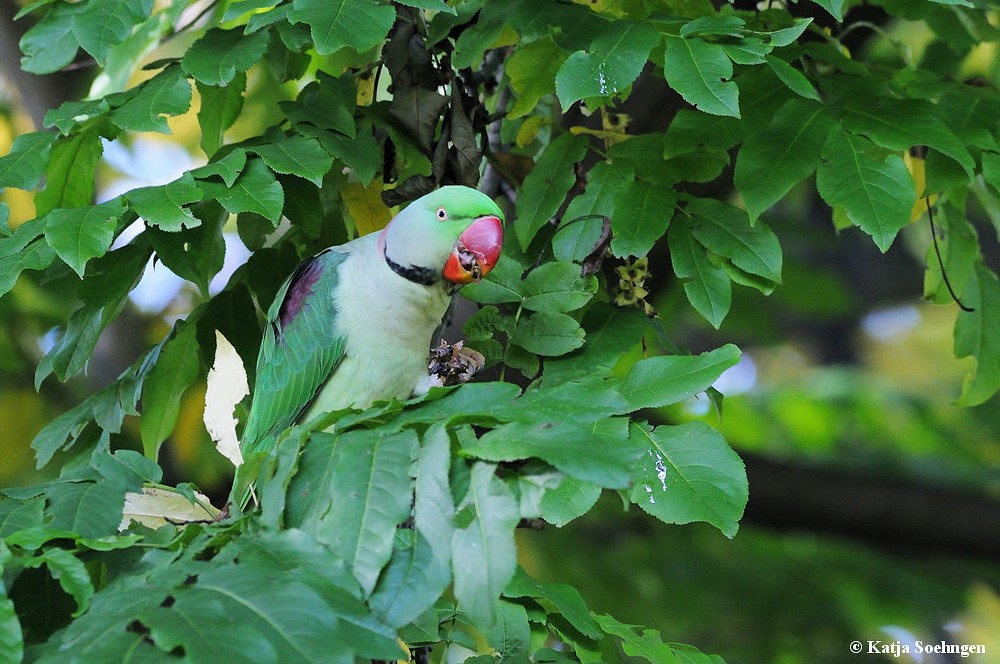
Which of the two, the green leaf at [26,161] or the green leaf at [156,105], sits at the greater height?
the green leaf at [156,105]

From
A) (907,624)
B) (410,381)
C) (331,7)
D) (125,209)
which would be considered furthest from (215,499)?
(907,624)

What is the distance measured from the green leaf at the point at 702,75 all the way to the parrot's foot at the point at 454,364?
649 millimetres

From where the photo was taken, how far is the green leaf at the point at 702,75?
67.3 inches

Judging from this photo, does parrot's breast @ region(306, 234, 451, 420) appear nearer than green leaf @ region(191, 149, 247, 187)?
No

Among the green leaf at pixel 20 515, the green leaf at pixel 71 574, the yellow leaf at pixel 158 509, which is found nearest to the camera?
the green leaf at pixel 71 574

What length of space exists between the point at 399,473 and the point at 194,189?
736mm

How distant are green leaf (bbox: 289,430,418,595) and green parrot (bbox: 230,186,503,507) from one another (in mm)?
581

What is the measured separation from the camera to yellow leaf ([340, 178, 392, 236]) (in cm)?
221

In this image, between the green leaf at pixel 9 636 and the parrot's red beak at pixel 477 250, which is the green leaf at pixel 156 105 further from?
the green leaf at pixel 9 636

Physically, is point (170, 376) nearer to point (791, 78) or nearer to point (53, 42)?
point (53, 42)

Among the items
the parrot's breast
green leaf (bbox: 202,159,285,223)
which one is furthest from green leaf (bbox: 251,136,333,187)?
the parrot's breast

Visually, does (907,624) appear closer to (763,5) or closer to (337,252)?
(763,5)

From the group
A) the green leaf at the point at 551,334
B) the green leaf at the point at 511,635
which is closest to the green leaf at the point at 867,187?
the green leaf at the point at 551,334

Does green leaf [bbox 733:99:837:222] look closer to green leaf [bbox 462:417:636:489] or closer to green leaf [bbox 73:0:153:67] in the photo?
green leaf [bbox 462:417:636:489]
